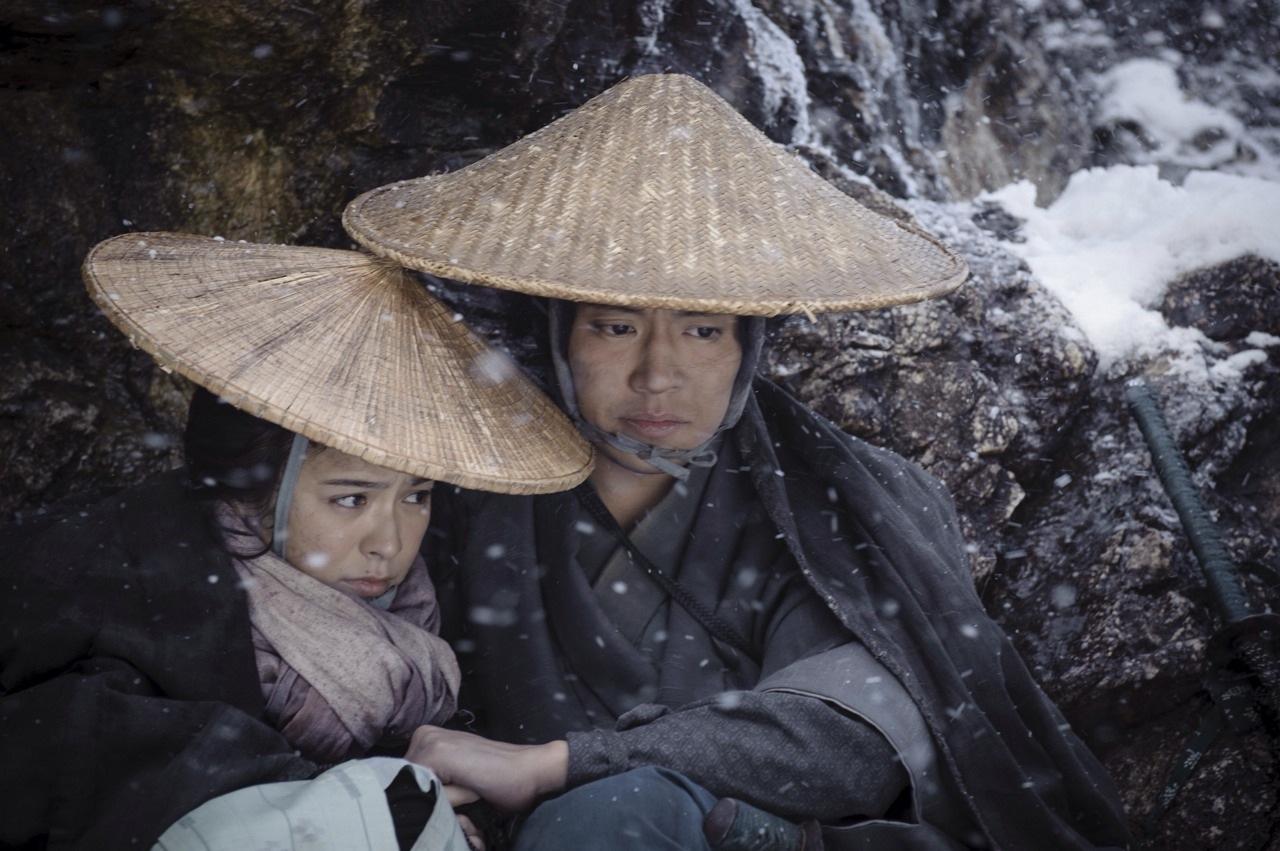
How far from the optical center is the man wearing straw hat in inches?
89.5

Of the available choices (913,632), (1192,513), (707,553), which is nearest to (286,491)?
(707,553)

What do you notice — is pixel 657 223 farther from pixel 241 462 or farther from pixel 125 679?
pixel 125 679

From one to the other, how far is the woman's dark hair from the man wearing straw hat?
0.47 m

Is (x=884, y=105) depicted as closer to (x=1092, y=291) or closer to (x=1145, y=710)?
(x=1092, y=291)

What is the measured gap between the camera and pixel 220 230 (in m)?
3.35

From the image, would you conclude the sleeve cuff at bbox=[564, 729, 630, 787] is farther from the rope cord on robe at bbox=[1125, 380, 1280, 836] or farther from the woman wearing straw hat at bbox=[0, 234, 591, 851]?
the rope cord on robe at bbox=[1125, 380, 1280, 836]

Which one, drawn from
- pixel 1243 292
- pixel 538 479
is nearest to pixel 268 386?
pixel 538 479

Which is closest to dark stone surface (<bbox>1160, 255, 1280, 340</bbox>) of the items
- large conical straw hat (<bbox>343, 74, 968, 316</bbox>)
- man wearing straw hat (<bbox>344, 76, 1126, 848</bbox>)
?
man wearing straw hat (<bbox>344, 76, 1126, 848</bbox>)

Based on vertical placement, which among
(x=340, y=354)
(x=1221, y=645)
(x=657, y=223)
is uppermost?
(x=657, y=223)

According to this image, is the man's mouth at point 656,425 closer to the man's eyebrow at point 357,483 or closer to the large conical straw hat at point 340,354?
the large conical straw hat at point 340,354

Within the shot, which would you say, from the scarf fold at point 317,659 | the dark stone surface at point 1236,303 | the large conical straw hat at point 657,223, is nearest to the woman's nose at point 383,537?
the scarf fold at point 317,659

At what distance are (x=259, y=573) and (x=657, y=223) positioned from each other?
110 centimetres

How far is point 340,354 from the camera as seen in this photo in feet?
6.88

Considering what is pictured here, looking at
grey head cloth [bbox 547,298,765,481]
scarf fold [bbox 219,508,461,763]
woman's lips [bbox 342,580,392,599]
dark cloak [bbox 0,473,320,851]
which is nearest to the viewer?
dark cloak [bbox 0,473,320,851]
